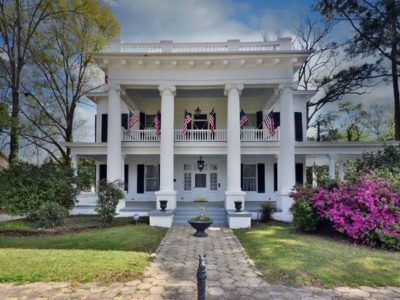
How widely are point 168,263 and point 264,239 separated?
3.89 metres

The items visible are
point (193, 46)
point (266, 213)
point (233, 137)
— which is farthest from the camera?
point (193, 46)

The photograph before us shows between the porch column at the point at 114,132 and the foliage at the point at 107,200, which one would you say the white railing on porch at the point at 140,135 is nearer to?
the porch column at the point at 114,132

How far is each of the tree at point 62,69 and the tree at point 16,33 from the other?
103 cm

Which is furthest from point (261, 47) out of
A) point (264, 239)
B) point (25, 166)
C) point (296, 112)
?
point (25, 166)

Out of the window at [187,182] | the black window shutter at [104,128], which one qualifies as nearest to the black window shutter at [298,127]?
the window at [187,182]

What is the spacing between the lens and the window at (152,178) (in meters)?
18.9

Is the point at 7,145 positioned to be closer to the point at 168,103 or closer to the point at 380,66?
the point at 168,103

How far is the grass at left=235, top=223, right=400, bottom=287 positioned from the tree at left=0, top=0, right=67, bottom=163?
1657 cm

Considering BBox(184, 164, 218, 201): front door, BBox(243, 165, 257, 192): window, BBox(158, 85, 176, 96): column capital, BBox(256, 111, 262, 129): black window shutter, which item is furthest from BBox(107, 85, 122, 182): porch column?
BBox(256, 111, 262, 129): black window shutter

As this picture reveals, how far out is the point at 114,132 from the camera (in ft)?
51.3

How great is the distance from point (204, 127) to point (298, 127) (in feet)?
18.4

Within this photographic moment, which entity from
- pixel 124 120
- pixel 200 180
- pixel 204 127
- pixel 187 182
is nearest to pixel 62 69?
pixel 124 120

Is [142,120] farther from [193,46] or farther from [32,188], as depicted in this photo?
[32,188]

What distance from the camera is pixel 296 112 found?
60.8 ft
